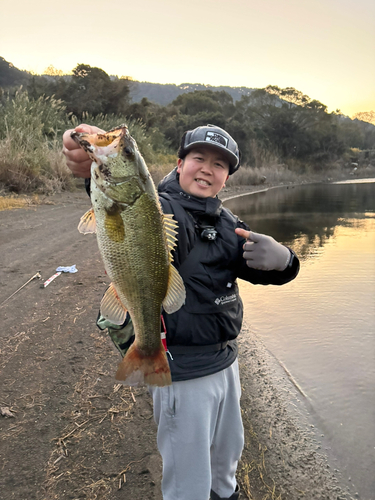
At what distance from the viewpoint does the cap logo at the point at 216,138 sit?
7.70 feet

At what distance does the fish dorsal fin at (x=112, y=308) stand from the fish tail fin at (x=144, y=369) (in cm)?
17

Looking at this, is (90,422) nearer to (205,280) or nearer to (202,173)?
(205,280)

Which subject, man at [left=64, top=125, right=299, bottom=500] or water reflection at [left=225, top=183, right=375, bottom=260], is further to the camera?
water reflection at [left=225, top=183, right=375, bottom=260]

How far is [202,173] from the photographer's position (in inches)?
95.6


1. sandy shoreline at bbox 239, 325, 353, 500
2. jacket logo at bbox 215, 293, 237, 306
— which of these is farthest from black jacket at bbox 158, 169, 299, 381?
sandy shoreline at bbox 239, 325, 353, 500

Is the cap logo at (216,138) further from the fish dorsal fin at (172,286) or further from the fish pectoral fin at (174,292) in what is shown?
the fish pectoral fin at (174,292)

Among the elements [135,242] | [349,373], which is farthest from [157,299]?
[349,373]

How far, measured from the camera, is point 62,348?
4027mm

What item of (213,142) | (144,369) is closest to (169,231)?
(144,369)

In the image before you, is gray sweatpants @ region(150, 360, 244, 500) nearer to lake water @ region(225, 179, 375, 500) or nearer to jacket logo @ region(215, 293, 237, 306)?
jacket logo @ region(215, 293, 237, 306)

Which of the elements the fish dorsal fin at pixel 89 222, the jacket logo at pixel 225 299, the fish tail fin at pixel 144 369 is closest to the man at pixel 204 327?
the jacket logo at pixel 225 299

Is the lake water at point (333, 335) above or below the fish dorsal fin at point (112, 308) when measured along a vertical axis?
below

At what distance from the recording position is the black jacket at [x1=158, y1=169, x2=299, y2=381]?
204cm

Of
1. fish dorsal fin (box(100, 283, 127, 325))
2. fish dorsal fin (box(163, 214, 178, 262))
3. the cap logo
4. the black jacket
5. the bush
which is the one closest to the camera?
fish dorsal fin (box(163, 214, 178, 262))
